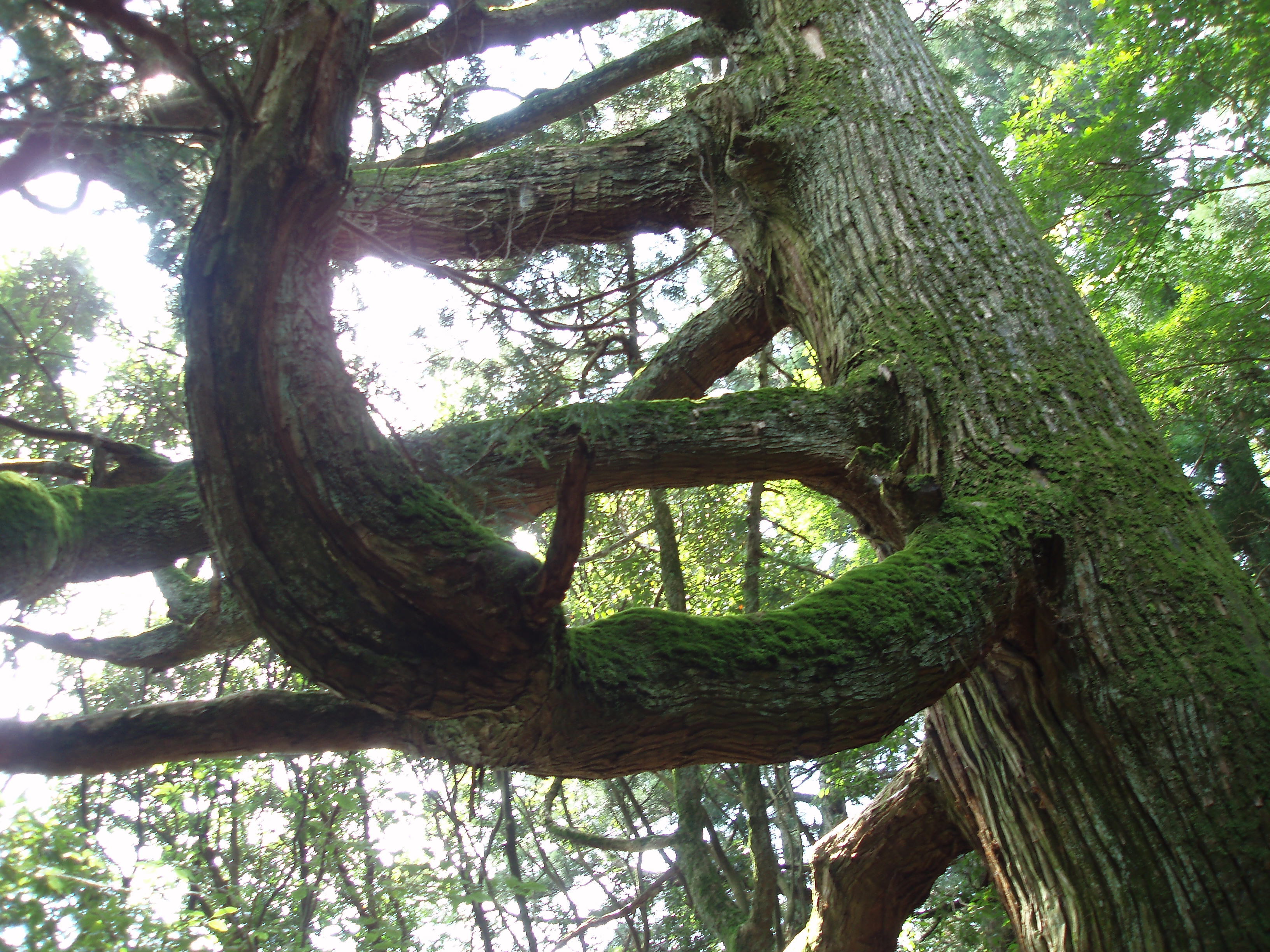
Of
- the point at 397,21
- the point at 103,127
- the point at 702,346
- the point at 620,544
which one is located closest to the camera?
the point at 103,127

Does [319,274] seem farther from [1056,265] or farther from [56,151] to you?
[1056,265]

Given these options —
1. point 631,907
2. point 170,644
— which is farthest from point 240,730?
point 631,907

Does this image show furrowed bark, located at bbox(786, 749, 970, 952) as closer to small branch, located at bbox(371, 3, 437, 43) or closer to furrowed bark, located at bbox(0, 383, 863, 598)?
furrowed bark, located at bbox(0, 383, 863, 598)

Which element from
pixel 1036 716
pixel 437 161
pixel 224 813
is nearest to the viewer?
pixel 1036 716

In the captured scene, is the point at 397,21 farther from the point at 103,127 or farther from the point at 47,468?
the point at 103,127

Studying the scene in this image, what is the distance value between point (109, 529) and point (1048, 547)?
3.40 m

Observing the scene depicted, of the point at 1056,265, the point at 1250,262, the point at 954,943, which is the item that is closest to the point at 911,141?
the point at 1056,265

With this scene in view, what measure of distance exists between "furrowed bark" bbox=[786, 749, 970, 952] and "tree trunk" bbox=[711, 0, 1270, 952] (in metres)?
0.38

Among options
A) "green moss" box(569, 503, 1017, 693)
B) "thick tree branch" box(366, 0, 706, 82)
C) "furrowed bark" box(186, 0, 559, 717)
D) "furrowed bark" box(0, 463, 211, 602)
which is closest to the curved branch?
"furrowed bark" box(0, 463, 211, 602)

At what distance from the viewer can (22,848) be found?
2.46 metres

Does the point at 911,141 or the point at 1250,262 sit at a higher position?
the point at 1250,262

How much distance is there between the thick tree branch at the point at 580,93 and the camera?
535 cm

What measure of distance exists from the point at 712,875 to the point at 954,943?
2.52m

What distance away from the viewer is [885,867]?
3.62m
